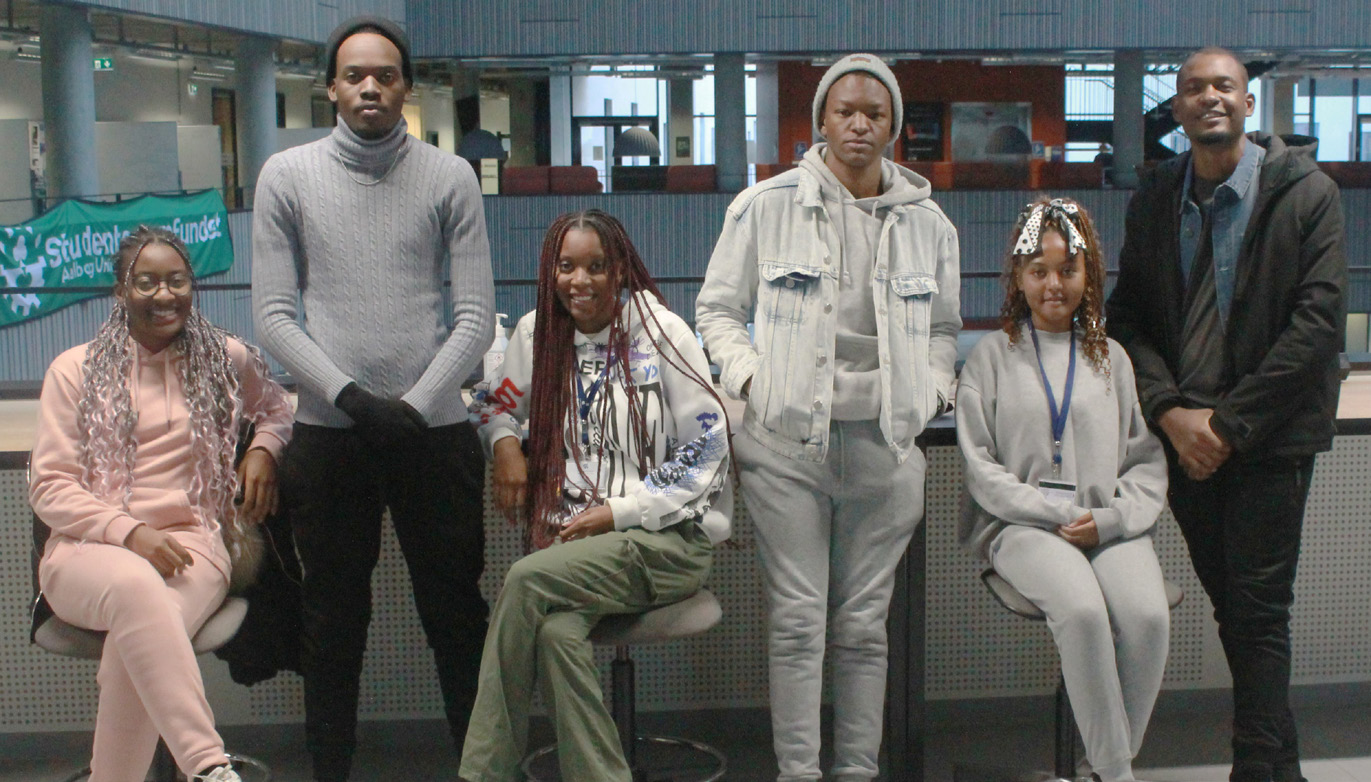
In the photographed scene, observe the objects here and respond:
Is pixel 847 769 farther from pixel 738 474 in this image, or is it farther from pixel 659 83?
pixel 659 83

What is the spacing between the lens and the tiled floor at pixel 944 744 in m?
3.04

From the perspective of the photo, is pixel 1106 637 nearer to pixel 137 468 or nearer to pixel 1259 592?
pixel 1259 592

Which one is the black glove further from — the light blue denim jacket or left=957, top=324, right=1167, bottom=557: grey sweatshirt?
left=957, top=324, right=1167, bottom=557: grey sweatshirt

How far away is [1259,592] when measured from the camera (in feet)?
8.39

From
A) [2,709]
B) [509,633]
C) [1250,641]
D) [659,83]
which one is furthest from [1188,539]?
[659,83]

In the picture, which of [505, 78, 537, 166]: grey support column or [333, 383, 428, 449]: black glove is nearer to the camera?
[333, 383, 428, 449]: black glove

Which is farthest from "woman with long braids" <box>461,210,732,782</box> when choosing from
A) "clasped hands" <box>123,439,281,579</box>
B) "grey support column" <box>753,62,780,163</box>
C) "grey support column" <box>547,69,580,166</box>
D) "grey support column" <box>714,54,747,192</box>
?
"grey support column" <box>547,69,580,166</box>

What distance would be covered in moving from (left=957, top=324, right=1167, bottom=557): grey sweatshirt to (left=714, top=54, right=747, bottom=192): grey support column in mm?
12484

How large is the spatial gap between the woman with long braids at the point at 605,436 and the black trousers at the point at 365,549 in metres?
0.11

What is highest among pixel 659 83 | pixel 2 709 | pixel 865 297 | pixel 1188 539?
pixel 659 83

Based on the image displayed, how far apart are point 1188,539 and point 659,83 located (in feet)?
53.5

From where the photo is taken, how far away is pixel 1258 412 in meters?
2.48

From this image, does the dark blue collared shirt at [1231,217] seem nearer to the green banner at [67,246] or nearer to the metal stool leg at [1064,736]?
the metal stool leg at [1064,736]

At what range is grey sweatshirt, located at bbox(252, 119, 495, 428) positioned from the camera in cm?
254
